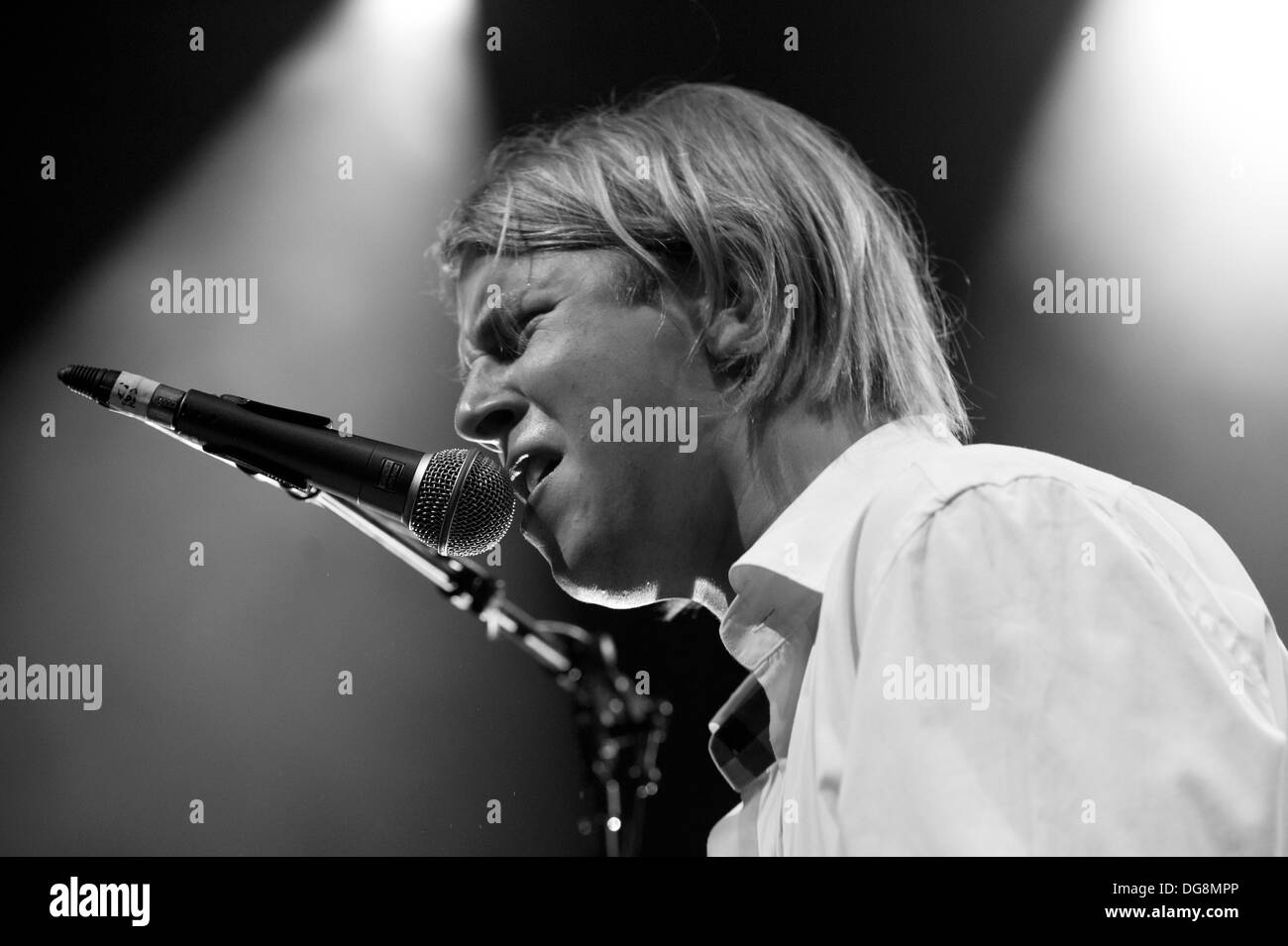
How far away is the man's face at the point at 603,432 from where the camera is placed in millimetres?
1665

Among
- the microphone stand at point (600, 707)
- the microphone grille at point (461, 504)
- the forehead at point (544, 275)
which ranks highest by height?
the forehead at point (544, 275)

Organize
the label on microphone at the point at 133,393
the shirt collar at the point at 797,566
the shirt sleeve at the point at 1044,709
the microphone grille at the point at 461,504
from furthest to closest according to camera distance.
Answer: the label on microphone at the point at 133,393, the microphone grille at the point at 461,504, the shirt collar at the point at 797,566, the shirt sleeve at the point at 1044,709

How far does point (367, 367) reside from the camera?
2.07 metres

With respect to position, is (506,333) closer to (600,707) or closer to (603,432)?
(603,432)

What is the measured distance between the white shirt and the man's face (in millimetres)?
585

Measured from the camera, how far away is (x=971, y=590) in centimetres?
98

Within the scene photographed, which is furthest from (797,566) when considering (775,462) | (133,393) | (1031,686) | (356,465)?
Answer: (133,393)

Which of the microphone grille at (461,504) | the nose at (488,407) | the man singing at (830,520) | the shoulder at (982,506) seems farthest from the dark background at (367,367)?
the shoulder at (982,506)

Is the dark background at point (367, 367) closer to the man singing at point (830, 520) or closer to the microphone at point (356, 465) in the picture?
the man singing at point (830, 520)

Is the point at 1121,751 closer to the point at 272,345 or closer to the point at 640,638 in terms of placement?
the point at 640,638

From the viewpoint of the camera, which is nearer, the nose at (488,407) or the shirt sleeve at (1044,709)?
the shirt sleeve at (1044,709)

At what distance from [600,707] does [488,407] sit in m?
0.61

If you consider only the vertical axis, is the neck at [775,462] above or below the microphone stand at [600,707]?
above
